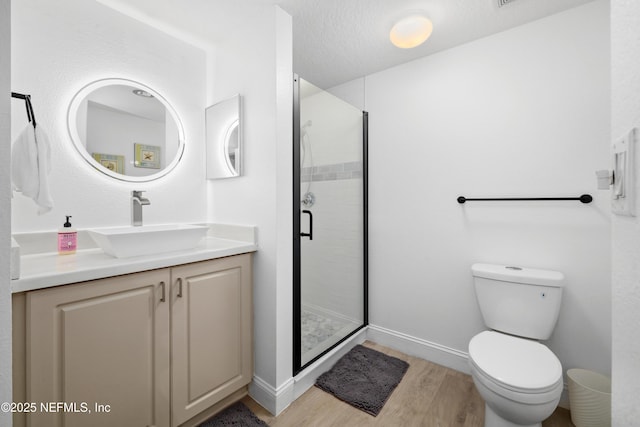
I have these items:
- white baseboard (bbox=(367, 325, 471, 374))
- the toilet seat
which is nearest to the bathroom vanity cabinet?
white baseboard (bbox=(367, 325, 471, 374))

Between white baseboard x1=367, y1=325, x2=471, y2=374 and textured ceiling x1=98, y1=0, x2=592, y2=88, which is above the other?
textured ceiling x1=98, y1=0, x2=592, y2=88

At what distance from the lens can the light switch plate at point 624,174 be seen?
48 cm

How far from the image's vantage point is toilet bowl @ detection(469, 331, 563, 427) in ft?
3.68

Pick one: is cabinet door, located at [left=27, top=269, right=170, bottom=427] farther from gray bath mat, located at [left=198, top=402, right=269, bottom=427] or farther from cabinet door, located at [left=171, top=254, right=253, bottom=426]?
gray bath mat, located at [left=198, top=402, right=269, bottom=427]

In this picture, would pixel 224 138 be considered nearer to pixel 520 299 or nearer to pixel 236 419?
pixel 236 419

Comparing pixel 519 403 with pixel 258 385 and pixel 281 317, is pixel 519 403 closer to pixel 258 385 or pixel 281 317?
pixel 281 317

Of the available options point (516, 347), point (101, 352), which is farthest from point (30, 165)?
point (516, 347)

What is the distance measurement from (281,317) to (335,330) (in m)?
0.71

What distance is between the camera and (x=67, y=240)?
1.38m

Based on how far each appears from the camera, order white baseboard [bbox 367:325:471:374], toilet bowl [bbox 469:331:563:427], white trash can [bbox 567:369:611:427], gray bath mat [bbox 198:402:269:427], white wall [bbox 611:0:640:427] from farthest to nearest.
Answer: white baseboard [bbox 367:325:471:374]
gray bath mat [bbox 198:402:269:427]
white trash can [bbox 567:369:611:427]
toilet bowl [bbox 469:331:563:427]
white wall [bbox 611:0:640:427]

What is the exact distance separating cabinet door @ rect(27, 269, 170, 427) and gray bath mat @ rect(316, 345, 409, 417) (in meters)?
0.99

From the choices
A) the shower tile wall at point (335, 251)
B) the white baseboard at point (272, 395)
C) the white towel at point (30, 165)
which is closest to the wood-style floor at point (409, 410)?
the white baseboard at point (272, 395)

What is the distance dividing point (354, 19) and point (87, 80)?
164 centimetres

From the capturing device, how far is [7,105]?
0.55 metres
